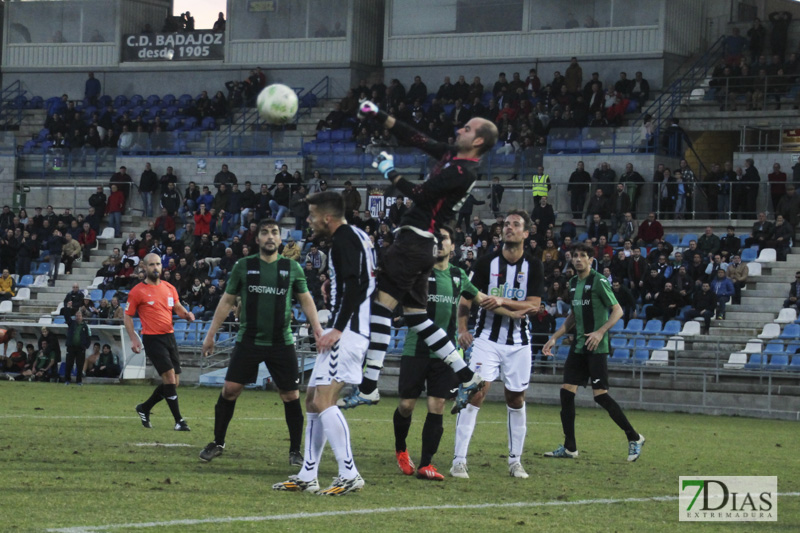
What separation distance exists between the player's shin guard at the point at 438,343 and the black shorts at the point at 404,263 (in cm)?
40

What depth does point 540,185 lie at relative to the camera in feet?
104

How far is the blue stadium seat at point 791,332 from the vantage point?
79.8 ft

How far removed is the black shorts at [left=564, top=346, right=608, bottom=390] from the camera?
1320 centimetres

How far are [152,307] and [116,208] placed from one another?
23.6 metres

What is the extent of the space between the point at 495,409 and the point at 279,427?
7.18m

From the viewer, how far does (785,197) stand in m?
28.7

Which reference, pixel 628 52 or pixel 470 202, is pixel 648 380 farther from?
pixel 628 52

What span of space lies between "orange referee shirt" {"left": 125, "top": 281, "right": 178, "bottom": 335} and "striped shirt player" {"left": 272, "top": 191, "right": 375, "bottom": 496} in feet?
20.2

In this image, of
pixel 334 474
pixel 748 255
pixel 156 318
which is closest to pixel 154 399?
pixel 156 318

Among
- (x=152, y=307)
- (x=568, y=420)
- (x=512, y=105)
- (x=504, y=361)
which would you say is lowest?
(x=568, y=420)

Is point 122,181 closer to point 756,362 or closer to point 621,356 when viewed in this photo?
point 621,356

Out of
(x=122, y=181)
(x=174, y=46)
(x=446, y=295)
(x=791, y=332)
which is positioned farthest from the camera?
(x=174, y=46)

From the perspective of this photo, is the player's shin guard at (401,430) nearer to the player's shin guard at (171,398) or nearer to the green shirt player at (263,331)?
the green shirt player at (263,331)

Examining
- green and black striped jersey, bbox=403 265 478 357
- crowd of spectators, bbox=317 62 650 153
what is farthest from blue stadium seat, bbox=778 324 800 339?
green and black striped jersey, bbox=403 265 478 357
